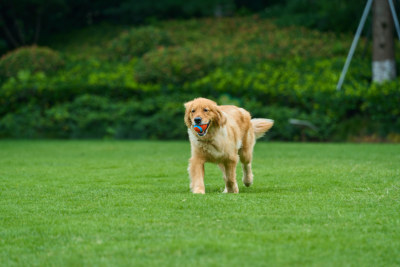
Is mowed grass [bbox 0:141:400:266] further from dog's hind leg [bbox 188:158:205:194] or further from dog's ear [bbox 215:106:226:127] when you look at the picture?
dog's ear [bbox 215:106:226:127]

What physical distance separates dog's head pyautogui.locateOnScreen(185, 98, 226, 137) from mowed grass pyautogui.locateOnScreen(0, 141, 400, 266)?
92cm

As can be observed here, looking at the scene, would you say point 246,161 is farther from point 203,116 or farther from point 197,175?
point 203,116

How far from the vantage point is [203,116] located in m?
7.94

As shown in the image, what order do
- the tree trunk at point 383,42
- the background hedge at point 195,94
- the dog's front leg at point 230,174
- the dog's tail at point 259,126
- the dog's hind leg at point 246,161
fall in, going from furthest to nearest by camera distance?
the tree trunk at point 383,42 → the background hedge at point 195,94 → the dog's tail at point 259,126 → the dog's hind leg at point 246,161 → the dog's front leg at point 230,174

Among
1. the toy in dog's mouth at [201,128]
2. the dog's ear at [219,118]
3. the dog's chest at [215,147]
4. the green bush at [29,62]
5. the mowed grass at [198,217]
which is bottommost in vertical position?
the mowed grass at [198,217]

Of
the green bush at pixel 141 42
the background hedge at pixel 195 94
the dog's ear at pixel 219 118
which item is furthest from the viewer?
the green bush at pixel 141 42

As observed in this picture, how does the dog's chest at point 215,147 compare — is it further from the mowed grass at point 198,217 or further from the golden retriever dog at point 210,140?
the mowed grass at point 198,217

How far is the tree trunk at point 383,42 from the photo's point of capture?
63.4 ft

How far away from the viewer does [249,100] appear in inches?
778

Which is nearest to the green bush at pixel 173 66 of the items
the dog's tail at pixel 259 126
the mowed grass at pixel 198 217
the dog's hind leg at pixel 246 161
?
the mowed grass at pixel 198 217

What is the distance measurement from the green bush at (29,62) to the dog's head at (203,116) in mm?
15495

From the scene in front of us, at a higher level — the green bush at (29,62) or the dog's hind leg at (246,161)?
the green bush at (29,62)

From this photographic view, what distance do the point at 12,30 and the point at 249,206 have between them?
25.7 m

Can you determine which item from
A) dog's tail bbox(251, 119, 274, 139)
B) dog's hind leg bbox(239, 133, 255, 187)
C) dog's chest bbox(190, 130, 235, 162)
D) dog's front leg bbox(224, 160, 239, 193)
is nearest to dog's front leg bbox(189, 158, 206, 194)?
dog's chest bbox(190, 130, 235, 162)
